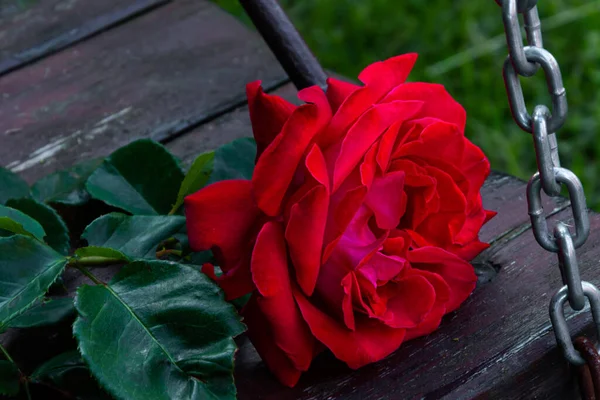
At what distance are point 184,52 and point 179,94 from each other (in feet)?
0.43

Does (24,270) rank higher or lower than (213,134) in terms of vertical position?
higher

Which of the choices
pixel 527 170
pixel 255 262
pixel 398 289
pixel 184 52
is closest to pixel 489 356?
pixel 398 289

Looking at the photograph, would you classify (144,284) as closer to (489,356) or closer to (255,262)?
(255,262)

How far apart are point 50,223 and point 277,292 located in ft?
1.00

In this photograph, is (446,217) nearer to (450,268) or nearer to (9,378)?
(450,268)

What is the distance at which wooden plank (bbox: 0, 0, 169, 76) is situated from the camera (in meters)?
1.41

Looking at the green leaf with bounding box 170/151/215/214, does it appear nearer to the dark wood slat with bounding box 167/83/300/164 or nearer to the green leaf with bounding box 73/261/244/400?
the green leaf with bounding box 73/261/244/400

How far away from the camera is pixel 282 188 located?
67cm

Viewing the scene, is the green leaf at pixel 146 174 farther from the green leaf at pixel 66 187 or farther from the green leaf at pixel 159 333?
the green leaf at pixel 159 333

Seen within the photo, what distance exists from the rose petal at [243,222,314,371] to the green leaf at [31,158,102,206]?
0.33 metres

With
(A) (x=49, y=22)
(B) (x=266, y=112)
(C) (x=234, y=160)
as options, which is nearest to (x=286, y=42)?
(C) (x=234, y=160)

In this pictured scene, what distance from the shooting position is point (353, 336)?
2.36ft

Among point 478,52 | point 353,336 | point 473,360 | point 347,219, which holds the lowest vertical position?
point 478,52

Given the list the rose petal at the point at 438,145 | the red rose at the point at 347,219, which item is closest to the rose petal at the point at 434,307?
the red rose at the point at 347,219
